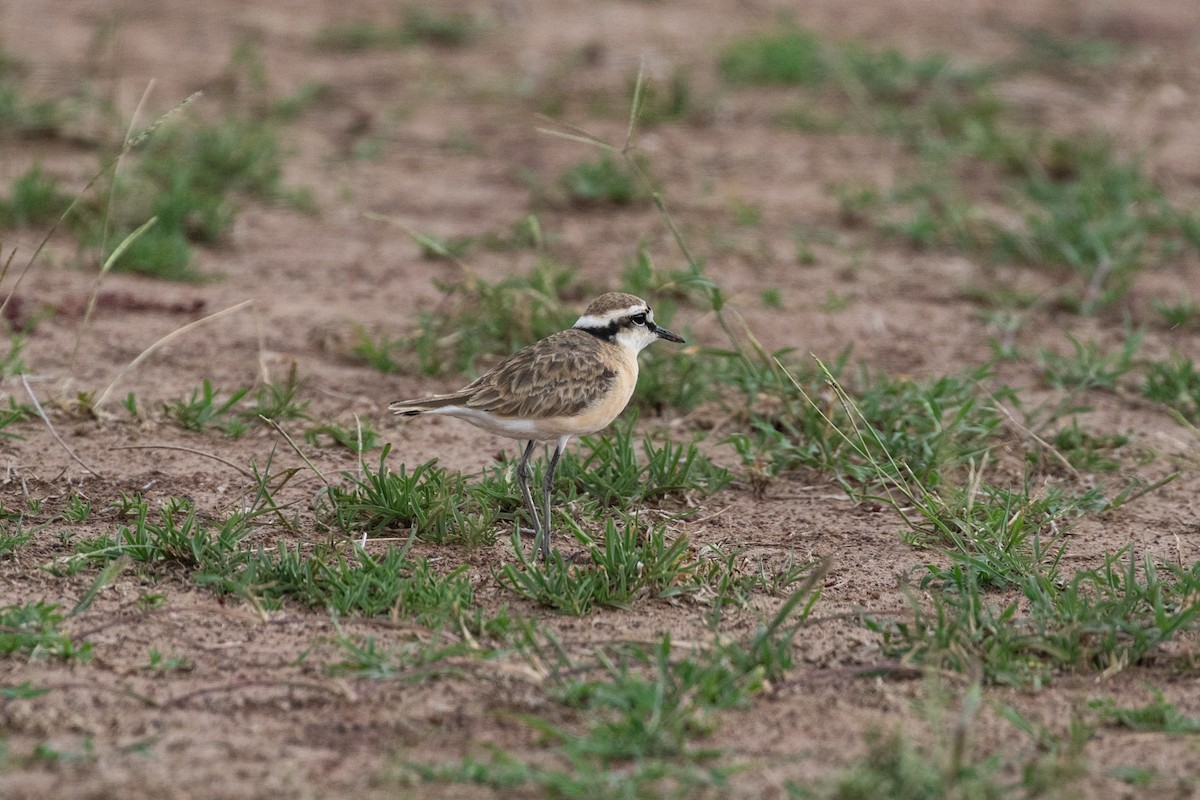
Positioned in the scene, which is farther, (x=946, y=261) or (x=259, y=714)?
(x=946, y=261)

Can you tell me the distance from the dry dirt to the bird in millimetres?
423

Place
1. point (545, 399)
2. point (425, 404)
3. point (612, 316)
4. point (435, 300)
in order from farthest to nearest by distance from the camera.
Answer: point (435, 300)
point (612, 316)
point (425, 404)
point (545, 399)

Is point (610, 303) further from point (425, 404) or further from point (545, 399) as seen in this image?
point (425, 404)

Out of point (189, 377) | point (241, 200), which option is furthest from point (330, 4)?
point (189, 377)

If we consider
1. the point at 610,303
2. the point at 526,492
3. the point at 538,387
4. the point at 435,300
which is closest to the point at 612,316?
the point at 610,303

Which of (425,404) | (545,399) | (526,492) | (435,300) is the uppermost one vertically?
(545,399)

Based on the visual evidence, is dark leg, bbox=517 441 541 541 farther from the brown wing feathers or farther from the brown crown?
the brown crown

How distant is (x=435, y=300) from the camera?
8.07 meters

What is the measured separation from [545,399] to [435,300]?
2.92m

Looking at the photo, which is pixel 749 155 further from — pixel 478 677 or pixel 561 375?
pixel 478 677

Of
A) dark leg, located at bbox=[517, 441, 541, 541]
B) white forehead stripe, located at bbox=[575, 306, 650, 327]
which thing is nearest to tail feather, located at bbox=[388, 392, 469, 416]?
dark leg, located at bbox=[517, 441, 541, 541]

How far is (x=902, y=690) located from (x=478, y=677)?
129cm

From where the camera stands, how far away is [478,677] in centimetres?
441

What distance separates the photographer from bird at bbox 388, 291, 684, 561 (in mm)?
5305
